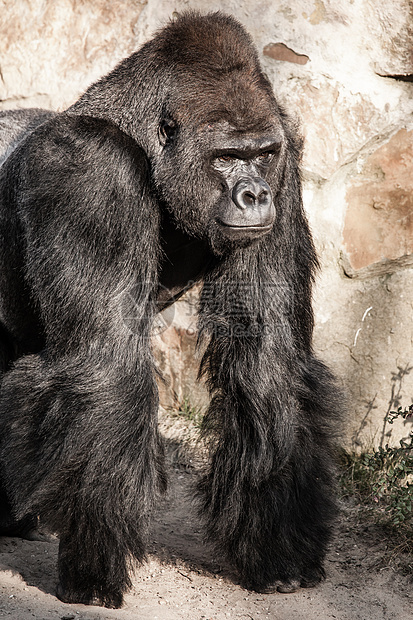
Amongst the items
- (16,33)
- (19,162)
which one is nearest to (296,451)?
(19,162)

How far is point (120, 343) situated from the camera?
2496 millimetres

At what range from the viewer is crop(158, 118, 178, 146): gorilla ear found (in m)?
2.63

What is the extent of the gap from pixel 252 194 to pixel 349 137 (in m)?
1.09

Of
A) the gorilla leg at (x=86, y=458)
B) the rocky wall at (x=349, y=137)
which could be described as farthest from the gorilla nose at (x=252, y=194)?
the rocky wall at (x=349, y=137)

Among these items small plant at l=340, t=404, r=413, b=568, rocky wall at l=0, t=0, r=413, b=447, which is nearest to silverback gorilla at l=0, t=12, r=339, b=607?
small plant at l=340, t=404, r=413, b=568

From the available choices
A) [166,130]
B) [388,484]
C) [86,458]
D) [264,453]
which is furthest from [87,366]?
[388,484]

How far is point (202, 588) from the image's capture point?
288 cm

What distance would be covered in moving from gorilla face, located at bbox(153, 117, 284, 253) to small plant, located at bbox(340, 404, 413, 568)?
1186 millimetres

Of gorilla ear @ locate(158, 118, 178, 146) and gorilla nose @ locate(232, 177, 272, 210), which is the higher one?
gorilla ear @ locate(158, 118, 178, 146)

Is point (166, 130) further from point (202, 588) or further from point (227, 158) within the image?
point (202, 588)

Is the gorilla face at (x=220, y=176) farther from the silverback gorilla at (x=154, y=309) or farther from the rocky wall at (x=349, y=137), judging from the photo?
the rocky wall at (x=349, y=137)

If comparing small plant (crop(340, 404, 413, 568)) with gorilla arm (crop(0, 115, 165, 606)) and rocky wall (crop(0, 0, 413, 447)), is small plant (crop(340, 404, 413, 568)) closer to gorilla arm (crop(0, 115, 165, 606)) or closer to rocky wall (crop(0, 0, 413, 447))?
rocky wall (crop(0, 0, 413, 447))

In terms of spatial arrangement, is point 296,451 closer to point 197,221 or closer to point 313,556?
point 313,556

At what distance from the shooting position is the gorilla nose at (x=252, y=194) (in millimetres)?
2561
